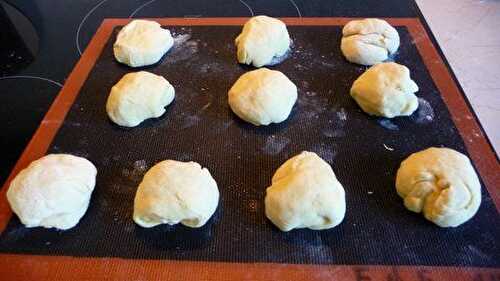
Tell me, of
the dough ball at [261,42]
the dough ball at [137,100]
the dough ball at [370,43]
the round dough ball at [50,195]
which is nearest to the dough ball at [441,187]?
the dough ball at [370,43]

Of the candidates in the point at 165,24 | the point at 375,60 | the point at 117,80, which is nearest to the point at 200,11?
the point at 165,24

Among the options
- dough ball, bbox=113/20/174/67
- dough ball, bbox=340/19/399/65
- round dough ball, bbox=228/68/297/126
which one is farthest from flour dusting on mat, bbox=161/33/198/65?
dough ball, bbox=340/19/399/65

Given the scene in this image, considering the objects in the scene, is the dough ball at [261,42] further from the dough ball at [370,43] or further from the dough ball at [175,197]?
the dough ball at [175,197]

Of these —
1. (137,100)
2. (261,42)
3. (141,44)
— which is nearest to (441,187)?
(261,42)

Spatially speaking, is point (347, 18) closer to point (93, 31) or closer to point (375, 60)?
point (375, 60)

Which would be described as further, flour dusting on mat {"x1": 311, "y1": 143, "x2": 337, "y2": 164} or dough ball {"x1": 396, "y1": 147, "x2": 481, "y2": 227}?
flour dusting on mat {"x1": 311, "y1": 143, "x2": 337, "y2": 164}

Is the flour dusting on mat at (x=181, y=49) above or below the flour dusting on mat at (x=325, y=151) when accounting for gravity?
above

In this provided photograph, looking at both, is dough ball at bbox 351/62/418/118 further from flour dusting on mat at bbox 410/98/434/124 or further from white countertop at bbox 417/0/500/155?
white countertop at bbox 417/0/500/155
